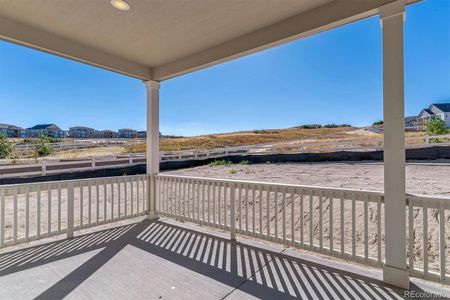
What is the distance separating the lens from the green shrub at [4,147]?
11.3 m

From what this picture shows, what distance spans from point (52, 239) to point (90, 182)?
0.84 meters

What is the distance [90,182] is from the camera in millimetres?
3174

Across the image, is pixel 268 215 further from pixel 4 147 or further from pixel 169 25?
pixel 4 147

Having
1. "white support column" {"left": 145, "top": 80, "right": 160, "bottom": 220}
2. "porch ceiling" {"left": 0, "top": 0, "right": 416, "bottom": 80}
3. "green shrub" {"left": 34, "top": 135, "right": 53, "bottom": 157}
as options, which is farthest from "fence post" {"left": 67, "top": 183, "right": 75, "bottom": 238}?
"green shrub" {"left": 34, "top": 135, "right": 53, "bottom": 157}

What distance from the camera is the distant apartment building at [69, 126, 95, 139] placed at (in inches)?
723

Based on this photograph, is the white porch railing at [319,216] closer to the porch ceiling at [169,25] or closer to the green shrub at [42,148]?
the porch ceiling at [169,25]

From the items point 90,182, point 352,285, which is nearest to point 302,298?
point 352,285

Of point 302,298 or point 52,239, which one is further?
point 52,239

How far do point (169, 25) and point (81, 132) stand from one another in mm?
20462

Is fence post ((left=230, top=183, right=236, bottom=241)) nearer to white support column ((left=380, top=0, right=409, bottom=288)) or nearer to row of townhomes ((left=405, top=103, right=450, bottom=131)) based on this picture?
white support column ((left=380, top=0, right=409, bottom=288))

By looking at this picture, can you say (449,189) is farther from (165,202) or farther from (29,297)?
(29,297)

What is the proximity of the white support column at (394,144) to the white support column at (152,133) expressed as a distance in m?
3.22

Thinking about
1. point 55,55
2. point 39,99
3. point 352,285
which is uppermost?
point 39,99

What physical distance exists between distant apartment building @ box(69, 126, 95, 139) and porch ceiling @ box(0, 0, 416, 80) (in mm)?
17885
